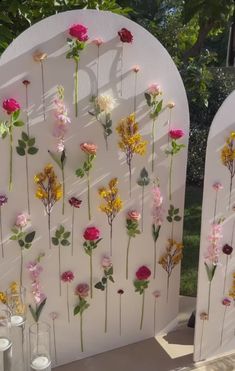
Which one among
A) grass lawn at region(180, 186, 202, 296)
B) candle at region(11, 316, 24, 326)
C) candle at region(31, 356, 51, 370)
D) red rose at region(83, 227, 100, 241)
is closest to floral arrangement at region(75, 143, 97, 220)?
red rose at region(83, 227, 100, 241)

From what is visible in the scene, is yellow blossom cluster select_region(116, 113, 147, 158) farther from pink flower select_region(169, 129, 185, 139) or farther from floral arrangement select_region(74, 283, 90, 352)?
floral arrangement select_region(74, 283, 90, 352)

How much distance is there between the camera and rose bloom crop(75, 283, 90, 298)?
233 cm

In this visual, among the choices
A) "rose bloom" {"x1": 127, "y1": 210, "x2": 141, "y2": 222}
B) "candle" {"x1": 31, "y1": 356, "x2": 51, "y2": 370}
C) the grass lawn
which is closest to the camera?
"candle" {"x1": 31, "y1": 356, "x2": 51, "y2": 370}

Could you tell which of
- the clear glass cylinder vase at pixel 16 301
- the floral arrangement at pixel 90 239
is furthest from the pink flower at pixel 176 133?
the clear glass cylinder vase at pixel 16 301

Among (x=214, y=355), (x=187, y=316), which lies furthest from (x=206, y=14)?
(x=214, y=355)

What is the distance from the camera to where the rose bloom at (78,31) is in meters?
1.99

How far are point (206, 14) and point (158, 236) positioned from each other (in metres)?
2.31

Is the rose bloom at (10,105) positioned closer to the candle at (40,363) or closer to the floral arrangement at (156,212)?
the floral arrangement at (156,212)

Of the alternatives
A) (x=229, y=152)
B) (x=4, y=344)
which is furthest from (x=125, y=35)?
(x=4, y=344)

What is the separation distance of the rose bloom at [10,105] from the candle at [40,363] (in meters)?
1.15

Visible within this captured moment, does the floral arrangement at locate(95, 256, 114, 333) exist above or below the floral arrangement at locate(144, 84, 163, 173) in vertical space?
below

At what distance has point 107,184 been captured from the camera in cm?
227

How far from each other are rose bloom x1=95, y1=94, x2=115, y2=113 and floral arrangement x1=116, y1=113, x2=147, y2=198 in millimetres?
105

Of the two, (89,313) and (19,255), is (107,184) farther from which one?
(89,313)
